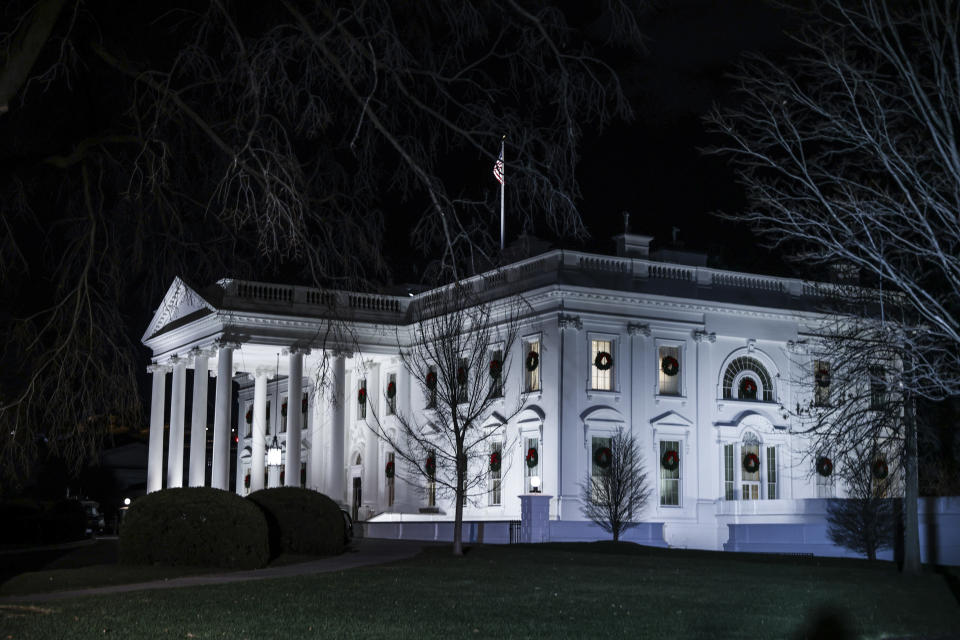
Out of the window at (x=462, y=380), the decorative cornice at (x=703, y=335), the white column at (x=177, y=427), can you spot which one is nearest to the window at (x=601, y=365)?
the decorative cornice at (x=703, y=335)

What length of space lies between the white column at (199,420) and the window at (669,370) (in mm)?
20106

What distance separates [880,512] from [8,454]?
88.8 feet

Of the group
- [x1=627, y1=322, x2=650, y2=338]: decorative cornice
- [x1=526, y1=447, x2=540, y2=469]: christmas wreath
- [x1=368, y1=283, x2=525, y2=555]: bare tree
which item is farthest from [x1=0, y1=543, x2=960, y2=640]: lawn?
[x1=627, y1=322, x2=650, y2=338]: decorative cornice

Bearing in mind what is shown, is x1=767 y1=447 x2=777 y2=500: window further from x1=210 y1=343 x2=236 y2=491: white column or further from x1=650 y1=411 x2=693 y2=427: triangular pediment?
x1=210 y1=343 x2=236 y2=491: white column

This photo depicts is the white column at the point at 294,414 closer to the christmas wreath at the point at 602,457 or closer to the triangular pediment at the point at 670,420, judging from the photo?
the christmas wreath at the point at 602,457

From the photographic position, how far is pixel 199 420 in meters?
53.4

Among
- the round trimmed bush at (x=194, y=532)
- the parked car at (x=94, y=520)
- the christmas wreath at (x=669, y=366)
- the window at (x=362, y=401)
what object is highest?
the christmas wreath at (x=669, y=366)

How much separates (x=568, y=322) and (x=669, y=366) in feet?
16.7

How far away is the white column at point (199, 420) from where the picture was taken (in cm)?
5375

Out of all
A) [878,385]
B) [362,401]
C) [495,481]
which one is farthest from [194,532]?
[362,401]

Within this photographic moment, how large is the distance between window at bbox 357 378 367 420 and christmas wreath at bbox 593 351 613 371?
16.0 metres

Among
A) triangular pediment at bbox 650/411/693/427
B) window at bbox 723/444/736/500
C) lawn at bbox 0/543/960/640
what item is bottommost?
lawn at bbox 0/543/960/640

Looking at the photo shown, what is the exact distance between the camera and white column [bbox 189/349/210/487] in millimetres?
53750

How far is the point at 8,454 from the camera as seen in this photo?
54.5 ft
